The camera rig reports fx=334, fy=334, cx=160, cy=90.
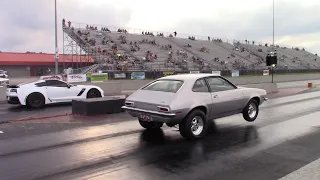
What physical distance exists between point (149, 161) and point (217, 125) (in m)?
4.10


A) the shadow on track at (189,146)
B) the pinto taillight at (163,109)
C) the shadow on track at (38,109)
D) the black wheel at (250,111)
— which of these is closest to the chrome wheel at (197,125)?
the shadow on track at (189,146)

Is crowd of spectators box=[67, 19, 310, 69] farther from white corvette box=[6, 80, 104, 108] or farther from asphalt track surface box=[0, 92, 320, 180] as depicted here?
asphalt track surface box=[0, 92, 320, 180]

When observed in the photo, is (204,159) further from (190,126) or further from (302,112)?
(302,112)

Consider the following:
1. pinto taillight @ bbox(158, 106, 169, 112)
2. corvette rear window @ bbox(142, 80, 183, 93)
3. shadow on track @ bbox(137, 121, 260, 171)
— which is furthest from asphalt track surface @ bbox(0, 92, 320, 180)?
corvette rear window @ bbox(142, 80, 183, 93)

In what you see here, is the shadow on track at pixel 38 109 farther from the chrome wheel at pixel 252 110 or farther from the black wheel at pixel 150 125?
the chrome wheel at pixel 252 110

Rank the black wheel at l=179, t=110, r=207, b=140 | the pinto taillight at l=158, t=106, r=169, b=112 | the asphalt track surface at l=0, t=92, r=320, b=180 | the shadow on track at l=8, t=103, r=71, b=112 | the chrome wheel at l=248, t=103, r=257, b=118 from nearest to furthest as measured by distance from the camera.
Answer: the asphalt track surface at l=0, t=92, r=320, b=180, the pinto taillight at l=158, t=106, r=169, b=112, the black wheel at l=179, t=110, r=207, b=140, the chrome wheel at l=248, t=103, r=257, b=118, the shadow on track at l=8, t=103, r=71, b=112

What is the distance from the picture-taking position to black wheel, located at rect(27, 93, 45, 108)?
14.4m

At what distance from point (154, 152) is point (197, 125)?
1.70m

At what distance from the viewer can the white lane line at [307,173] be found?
4.82m

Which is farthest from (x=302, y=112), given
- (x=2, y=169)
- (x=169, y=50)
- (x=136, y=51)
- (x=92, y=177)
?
(x=169, y=50)

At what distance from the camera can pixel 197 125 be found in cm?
788

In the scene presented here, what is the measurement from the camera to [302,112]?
12.4 meters

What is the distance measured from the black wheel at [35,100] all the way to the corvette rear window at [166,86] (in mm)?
7822

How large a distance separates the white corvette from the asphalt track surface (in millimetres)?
4748
